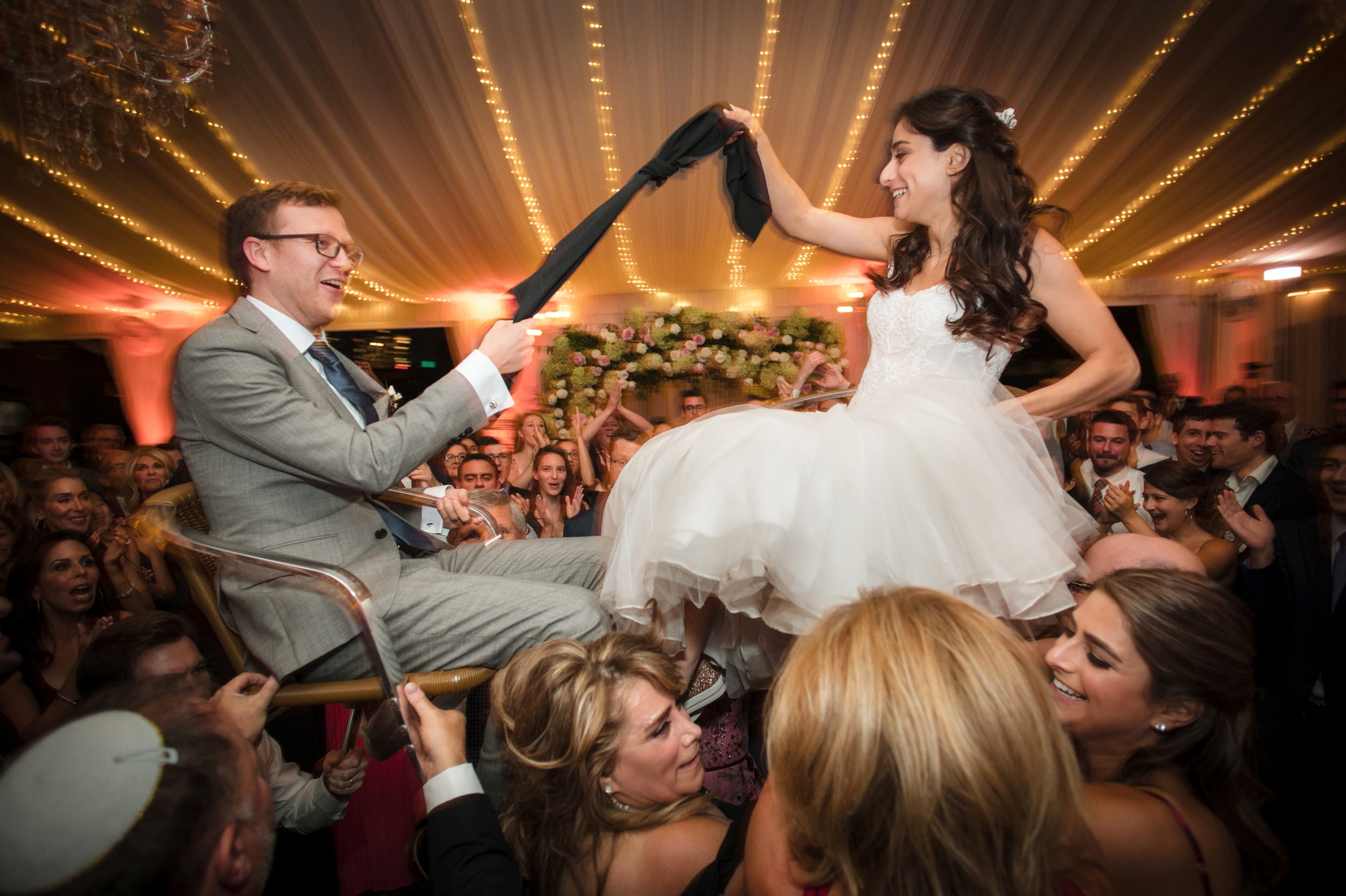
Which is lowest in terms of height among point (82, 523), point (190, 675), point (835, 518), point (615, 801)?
point (615, 801)

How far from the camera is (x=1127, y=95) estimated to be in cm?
484

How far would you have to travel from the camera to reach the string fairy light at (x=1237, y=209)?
5.79m

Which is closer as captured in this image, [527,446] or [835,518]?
[835,518]

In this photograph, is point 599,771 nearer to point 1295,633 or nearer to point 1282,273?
point 1295,633

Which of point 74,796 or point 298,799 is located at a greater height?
point 74,796

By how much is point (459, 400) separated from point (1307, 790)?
125 inches

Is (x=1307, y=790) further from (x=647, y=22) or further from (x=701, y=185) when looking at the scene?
(x=701, y=185)

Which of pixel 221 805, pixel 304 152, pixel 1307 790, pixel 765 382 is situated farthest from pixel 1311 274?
pixel 221 805

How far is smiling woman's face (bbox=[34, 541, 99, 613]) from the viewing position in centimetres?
272

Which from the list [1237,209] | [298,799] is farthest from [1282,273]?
[298,799]

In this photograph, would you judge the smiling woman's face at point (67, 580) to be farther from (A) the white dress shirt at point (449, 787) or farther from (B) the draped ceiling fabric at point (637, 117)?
(B) the draped ceiling fabric at point (637, 117)

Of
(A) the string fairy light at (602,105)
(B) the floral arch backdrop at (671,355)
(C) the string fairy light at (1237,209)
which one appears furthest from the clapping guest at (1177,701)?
(C) the string fairy light at (1237,209)

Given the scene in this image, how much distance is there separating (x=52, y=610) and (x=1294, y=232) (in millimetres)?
11643

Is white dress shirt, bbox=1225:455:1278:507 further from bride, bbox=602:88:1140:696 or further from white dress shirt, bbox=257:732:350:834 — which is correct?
white dress shirt, bbox=257:732:350:834
